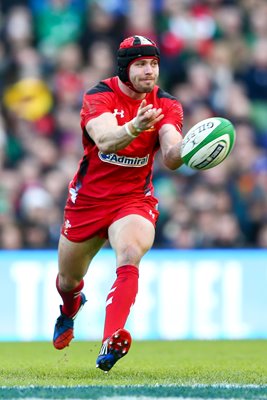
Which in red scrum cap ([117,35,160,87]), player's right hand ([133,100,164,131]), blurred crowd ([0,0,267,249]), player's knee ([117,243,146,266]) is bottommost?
blurred crowd ([0,0,267,249])

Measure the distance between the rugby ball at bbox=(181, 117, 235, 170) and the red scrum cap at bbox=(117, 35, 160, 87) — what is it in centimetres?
70

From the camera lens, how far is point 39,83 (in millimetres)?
Result: 15602

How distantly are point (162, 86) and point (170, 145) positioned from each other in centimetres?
825

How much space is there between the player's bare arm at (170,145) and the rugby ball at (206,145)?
0.13 metres

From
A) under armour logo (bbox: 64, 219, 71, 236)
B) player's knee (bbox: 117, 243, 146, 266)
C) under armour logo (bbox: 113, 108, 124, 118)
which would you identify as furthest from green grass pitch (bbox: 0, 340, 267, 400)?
under armour logo (bbox: 113, 108, 124, 118)

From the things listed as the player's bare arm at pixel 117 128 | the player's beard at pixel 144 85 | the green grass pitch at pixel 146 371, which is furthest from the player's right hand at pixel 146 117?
the green grass pitch at pixel 146 371

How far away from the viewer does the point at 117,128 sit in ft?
24.7

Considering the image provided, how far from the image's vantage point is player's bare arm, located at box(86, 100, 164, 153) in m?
7.16

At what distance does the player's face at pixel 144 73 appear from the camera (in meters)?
7.87

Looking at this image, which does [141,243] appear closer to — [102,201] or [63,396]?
[102,201]

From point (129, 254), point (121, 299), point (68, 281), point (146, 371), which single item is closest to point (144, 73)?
point (129, 254)

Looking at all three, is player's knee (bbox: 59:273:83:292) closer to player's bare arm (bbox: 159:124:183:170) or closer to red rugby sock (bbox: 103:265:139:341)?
Result: red rugby sock (bbox: 103:265:139:341)

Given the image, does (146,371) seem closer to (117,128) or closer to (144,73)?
(117,128)

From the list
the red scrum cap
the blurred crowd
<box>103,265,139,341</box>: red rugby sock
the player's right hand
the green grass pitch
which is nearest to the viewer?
the green grass pitch
